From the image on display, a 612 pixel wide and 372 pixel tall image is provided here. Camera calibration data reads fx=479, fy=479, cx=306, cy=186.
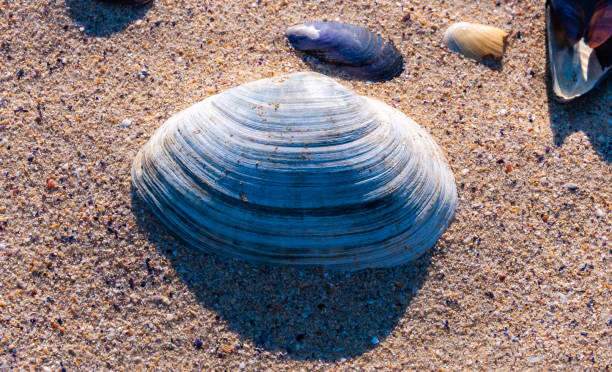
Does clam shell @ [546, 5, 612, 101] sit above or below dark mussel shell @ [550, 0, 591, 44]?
below

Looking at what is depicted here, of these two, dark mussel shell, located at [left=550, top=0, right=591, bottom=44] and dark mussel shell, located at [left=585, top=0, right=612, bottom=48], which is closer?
dark mussel shell, located at [left=585, top=0, right=612, bottom=48]

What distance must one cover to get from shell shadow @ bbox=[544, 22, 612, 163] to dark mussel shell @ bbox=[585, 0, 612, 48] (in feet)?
1.01

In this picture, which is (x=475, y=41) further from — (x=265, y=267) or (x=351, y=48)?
(x=265, y=267)

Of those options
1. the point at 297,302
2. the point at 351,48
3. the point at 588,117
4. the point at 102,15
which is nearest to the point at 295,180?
the point at 297,302

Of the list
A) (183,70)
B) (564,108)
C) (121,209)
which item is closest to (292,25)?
(183,70)

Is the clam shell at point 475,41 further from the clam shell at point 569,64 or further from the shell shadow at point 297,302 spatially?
the shell shadow at point 297,302

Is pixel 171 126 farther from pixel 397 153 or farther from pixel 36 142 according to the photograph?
pixel 397 153

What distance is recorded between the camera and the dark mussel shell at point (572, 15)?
2744mm

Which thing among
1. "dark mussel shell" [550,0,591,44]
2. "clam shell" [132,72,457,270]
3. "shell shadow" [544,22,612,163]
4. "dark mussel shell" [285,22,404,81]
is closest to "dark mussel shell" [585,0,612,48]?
"dark mussel shell" [550,0,591,44]

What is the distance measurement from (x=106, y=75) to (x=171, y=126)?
65 centimetres

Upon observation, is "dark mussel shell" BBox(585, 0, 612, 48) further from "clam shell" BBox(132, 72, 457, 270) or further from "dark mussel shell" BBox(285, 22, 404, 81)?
"clam shell" BBox(132, 72, 457, 270)

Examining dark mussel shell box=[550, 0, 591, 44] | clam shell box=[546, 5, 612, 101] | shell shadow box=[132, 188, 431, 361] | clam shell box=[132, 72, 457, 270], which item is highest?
dark mussel shell box=[550, 0, 591, 44]

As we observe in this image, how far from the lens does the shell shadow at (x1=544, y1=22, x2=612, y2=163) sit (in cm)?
274

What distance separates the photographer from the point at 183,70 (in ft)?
9.16
